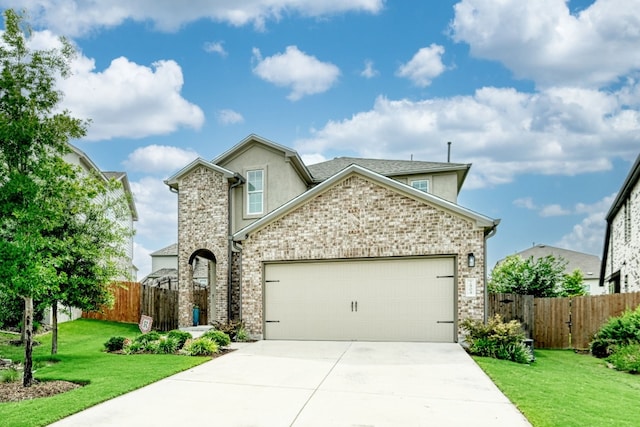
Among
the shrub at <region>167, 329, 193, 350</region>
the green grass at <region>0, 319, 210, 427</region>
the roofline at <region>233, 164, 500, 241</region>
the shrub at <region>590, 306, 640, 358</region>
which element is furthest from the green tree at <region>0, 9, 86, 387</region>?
the shrub at <region>590, 306, 640, 358</region>

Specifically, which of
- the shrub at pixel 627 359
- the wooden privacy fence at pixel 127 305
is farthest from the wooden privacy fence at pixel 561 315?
the wooden privacy fence at pixel 127 305

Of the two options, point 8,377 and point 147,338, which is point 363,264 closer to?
point 147,338

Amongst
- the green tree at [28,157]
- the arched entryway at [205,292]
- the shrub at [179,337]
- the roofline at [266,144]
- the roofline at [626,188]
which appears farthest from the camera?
the arched entryway at [205,292]

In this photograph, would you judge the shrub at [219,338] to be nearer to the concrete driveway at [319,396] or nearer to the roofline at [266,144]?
the concrete driveway at [319,396]

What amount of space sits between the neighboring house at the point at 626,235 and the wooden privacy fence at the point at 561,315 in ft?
9.87

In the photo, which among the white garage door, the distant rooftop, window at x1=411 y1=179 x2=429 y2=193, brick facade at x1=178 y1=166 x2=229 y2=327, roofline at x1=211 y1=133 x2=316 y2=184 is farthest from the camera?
the distant rooftop

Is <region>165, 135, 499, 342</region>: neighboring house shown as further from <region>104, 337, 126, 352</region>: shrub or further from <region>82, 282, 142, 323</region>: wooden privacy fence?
<region>82, 282, 142, 323</region>: wooden privacy fence

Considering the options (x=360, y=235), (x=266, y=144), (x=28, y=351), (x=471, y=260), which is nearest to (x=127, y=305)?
(x=266, y=144)

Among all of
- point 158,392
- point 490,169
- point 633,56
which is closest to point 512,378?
point 158,392

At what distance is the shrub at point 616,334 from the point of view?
475 inches

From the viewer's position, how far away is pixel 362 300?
512 inches

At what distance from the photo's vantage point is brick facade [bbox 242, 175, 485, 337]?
40.3ft

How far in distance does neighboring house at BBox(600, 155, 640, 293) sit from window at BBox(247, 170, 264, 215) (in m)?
13.2

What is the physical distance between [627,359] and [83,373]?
12330 millimetres
